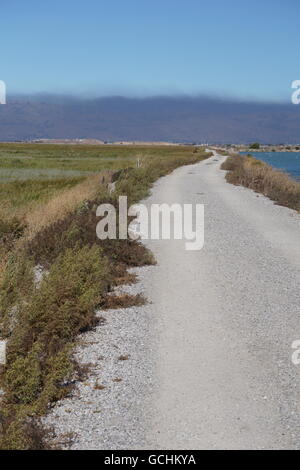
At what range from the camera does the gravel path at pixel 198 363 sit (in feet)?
16.3

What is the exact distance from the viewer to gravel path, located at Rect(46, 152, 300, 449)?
16.3 feet

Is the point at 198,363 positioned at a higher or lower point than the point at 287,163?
higher

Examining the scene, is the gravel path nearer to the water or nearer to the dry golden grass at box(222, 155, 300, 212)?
the dry golden grass at box(222, 155, 300, 212)

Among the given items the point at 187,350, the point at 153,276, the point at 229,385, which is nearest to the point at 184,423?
the point at 229,385

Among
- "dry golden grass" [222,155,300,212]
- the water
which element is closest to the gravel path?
"dry golden grass" [222,155,300,212]

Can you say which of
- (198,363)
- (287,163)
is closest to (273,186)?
(198,363)

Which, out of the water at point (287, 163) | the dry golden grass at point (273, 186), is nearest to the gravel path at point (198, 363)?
the dry golden grass at point (273, 186)

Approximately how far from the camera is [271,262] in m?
11.9

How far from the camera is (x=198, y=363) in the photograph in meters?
6.45

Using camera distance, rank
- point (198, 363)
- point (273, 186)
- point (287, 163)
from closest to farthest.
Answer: point (198, 363)
point (273, 186)
point (287, 163)

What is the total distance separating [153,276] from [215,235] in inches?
187

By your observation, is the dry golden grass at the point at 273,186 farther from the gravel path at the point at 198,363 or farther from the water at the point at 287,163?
the water at the point at 287,163

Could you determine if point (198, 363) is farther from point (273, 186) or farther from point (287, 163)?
point (287, 163)

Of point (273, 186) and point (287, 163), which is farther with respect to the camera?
point (287, 163)
